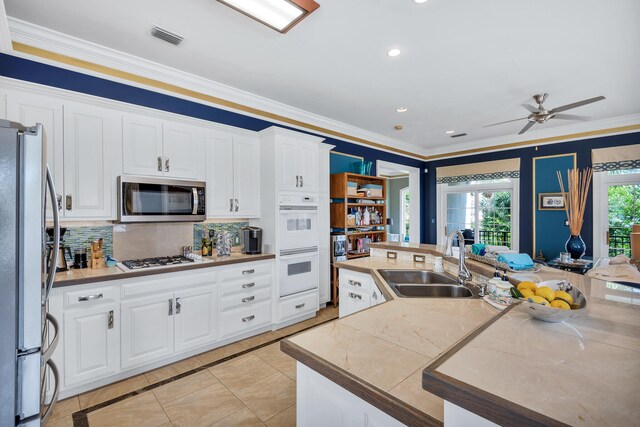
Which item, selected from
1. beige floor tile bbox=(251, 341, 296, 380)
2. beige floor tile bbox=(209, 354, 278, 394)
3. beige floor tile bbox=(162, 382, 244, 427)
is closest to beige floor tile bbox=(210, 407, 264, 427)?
beige floor tile bbox=(162, 382, 244, 427)

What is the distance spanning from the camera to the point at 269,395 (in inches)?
90.4

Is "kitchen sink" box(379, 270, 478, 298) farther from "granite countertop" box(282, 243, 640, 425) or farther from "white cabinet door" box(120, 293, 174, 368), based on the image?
"white cabinet door" box(120, 293, 174, 368)

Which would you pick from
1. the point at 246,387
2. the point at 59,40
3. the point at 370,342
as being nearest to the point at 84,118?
the point at 59,40

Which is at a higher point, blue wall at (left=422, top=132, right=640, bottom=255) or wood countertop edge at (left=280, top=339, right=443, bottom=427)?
blue wall at (left=422, top=132, right=640, bottom=255)

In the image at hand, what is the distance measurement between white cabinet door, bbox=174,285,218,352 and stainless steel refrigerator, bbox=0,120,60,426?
1.59 meters

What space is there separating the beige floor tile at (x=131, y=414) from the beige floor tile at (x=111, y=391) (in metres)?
0.13

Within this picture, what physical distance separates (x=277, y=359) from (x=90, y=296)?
1639mm

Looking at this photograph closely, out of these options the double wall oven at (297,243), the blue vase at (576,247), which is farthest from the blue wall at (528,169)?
the double wall oven at (297,243)

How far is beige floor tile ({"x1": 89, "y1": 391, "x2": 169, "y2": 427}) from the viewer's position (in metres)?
1.99

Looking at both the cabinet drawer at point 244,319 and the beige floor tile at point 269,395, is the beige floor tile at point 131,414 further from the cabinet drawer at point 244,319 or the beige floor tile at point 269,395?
the cabinet drawer at point 244,319

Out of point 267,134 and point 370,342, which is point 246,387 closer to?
point 370,342

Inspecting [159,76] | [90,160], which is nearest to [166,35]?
[159,76]

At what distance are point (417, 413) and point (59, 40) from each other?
3511 millimetres

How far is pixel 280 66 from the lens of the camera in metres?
2.95
